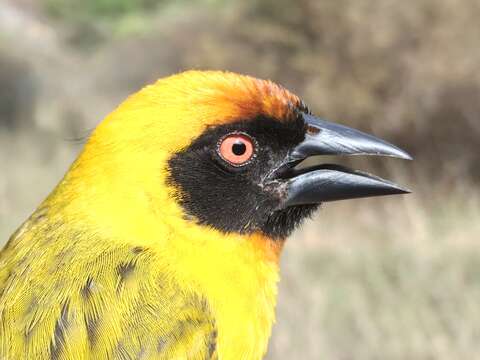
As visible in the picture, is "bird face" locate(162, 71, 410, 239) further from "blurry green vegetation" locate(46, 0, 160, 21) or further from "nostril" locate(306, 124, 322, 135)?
"blurry green vegetation" locate(46, 0, 160, 21)

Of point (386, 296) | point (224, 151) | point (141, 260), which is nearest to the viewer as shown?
point (141, 260)

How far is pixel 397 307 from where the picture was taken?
6.79 meters

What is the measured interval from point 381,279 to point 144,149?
536cm

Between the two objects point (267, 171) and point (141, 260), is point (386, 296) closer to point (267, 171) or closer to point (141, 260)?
point (267, 171)

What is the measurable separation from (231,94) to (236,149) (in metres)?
0.19

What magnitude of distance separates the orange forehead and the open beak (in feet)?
0.48

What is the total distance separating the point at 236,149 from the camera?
8.20 feet

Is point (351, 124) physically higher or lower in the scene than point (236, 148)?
higher

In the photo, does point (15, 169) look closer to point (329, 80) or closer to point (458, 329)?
point (329, 80)

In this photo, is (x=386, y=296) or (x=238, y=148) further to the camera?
(x=386, y=296)

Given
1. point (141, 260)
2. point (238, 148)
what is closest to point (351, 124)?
point (238, 148)

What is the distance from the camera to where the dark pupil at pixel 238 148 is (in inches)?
98.1

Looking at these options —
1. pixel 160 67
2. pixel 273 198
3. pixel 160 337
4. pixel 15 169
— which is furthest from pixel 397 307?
pixel 160 67

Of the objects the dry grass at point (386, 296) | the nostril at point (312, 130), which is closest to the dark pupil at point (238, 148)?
the nostril at point (312, 130)
